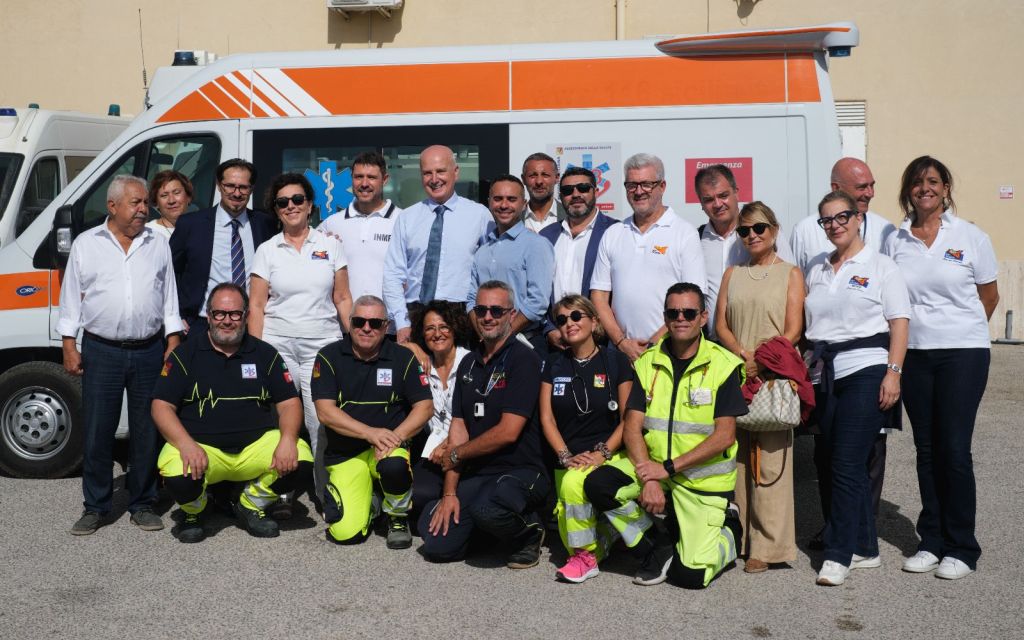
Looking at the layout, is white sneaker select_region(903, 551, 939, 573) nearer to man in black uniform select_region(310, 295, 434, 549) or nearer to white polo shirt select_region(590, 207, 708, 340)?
white polo shirt select_region(590, 207, 708, 340)

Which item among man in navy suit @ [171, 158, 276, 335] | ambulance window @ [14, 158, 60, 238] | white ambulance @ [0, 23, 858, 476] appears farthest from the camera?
ambulance window @ [14, 158, 60, 238]

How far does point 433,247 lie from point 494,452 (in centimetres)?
128

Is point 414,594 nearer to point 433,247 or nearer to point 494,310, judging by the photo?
point 494,310

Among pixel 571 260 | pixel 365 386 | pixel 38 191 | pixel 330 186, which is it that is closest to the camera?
pixel 365 386

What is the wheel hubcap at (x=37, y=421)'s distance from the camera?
6.78 metres

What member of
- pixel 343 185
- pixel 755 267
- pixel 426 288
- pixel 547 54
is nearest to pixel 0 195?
pixel 343 185

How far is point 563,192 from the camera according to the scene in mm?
5809

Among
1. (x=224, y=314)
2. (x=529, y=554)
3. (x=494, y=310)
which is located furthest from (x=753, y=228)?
(x=224, y=314)

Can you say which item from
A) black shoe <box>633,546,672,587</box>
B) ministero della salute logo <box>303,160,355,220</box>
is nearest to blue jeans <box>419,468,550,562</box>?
black shoe <box>633,546,672,587</box>

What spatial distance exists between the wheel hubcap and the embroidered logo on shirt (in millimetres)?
4817

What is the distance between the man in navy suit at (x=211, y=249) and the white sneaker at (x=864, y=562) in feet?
12.0

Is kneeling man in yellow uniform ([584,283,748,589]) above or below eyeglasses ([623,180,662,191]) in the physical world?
below

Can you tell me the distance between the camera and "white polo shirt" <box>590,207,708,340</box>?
217 inches

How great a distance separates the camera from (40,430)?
6797 mm
